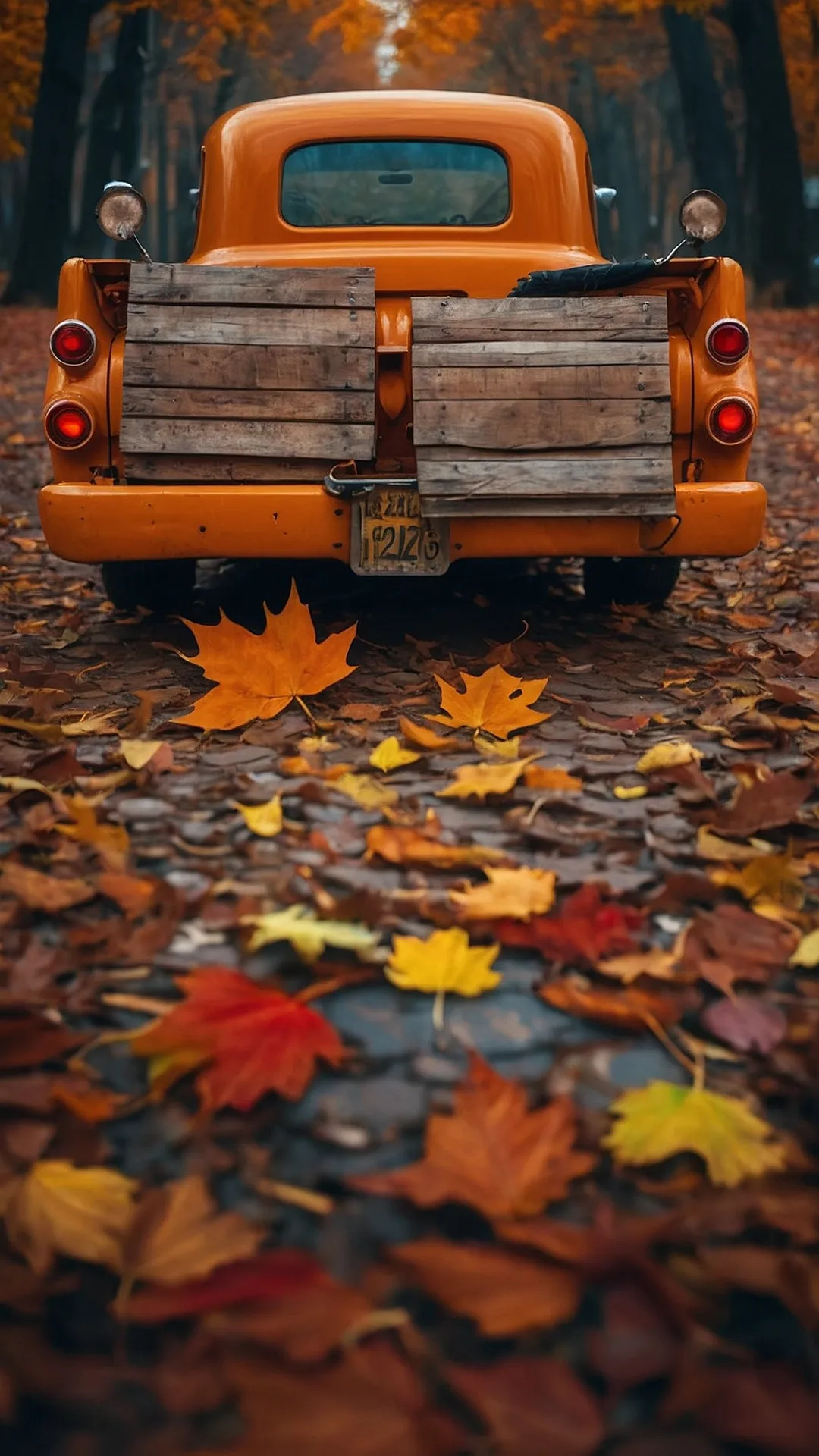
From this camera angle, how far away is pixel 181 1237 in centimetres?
159

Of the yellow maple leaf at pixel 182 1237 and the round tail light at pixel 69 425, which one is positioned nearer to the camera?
the yellow maple leaf at pixel 182 1237

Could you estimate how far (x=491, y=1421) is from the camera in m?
1.34

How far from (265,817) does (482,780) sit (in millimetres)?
509

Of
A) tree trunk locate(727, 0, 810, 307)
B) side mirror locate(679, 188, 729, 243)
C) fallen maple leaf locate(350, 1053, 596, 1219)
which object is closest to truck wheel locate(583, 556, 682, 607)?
side mirror locate(679, 188, 729, 243)

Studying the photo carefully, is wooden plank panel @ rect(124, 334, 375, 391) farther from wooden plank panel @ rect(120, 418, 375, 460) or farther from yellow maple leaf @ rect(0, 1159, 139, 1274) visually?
yellow maple leaf @ rect(0, 1159, 139, 1274)

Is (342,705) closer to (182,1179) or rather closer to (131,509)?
(131,509)

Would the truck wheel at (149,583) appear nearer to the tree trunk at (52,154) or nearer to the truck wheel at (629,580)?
the truck wheel at (629,580)

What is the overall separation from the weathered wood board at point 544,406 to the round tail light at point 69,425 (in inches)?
40.3

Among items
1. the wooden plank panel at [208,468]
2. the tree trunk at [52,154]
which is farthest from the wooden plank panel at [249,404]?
the tree trunk at [52,154]

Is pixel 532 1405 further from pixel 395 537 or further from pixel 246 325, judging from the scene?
pixel 246 325

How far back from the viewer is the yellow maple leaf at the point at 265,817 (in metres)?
2.72

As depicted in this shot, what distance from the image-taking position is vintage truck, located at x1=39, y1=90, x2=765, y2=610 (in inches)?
155

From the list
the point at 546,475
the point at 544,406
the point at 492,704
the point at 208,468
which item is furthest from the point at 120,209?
the point at 492,704

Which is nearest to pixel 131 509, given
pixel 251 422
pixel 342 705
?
pixel 251 422
